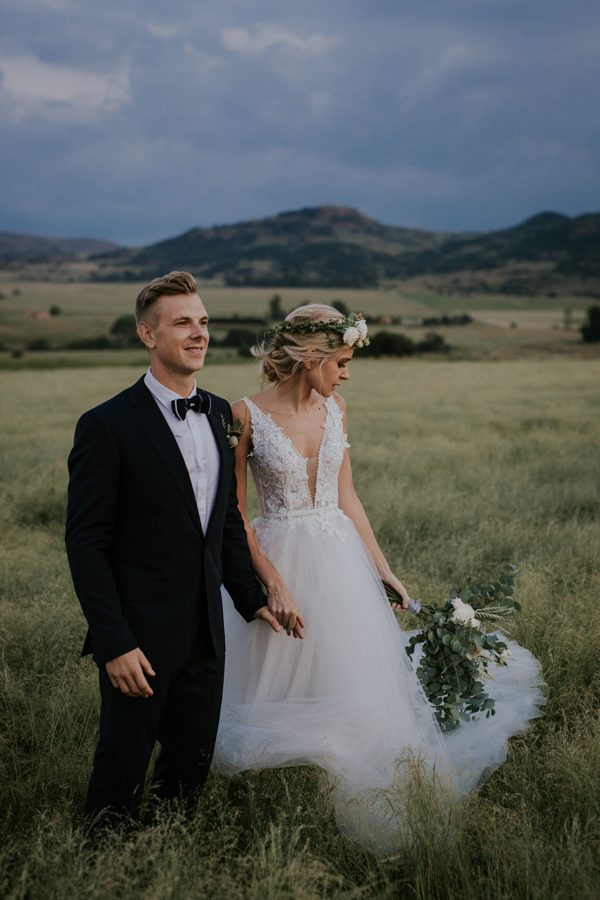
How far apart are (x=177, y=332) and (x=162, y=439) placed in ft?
1.39

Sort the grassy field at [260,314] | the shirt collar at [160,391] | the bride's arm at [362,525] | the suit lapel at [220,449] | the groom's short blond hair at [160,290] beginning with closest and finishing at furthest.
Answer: the groom's short blond hair at [160,290], the shirt collar at [160,391], the suit lapel at [220,449], the bride's arm at [362,525], the grassy field at [260,314]

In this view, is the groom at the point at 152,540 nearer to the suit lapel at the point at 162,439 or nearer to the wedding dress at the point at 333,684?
the suit lapel at the point at 162,439

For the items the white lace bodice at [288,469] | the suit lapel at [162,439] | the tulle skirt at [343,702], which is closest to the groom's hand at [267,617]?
the tulle skirt at [343,702]

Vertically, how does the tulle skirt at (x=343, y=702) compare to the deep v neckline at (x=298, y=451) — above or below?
below

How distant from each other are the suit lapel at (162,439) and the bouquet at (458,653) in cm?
168

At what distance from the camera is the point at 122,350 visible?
183 feet

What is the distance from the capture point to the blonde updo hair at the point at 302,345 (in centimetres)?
384

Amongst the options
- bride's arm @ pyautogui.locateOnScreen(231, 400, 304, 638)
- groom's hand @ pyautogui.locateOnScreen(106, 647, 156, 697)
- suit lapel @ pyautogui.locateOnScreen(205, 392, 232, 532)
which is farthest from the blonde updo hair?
groom's hand @ pyautogui.locateOnScreen(106, 647, 156, 697)

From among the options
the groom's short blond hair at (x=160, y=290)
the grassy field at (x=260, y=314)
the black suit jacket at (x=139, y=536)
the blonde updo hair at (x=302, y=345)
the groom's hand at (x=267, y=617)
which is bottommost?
the grassy field at (x=260, y=314)

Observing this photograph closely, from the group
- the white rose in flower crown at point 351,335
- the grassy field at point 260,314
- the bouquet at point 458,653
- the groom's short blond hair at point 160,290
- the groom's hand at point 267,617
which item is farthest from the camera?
the grassy field at point 260,314

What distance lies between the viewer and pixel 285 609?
140 inches

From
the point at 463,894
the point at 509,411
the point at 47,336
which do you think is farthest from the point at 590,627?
the point at 47,336

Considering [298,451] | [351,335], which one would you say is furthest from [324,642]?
[351,335]

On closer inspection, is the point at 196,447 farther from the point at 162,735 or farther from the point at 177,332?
the point at 162,735
